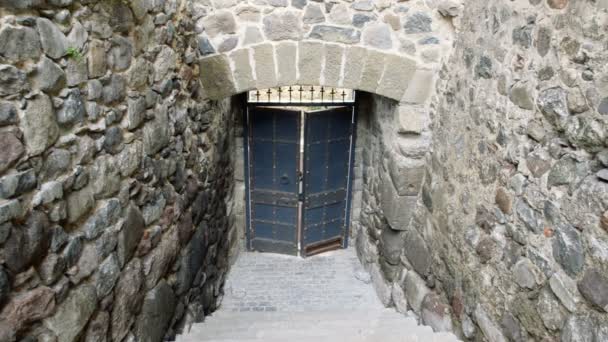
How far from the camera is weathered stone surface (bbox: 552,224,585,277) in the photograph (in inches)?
61.5

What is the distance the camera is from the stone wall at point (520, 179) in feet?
5.02

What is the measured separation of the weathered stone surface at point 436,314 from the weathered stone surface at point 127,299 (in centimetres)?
169

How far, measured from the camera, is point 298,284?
4.40m

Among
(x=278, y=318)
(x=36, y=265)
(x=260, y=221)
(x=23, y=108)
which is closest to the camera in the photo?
(x=23, y=108)

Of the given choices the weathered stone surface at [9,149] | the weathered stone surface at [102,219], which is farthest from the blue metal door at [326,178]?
the weathered stone surface at [9,149]

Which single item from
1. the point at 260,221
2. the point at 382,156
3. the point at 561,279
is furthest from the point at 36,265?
the point at 260,221

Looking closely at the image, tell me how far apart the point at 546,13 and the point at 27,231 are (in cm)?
199

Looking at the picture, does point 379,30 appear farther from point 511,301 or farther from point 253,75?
point 511,301

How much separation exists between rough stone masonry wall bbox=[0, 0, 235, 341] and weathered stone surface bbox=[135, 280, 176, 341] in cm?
1

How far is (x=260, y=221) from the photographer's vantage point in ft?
15.9

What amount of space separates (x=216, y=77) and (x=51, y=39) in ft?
5.67

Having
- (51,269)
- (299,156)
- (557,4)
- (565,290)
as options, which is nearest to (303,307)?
(299,156)

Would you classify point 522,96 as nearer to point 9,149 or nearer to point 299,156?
point 9,149

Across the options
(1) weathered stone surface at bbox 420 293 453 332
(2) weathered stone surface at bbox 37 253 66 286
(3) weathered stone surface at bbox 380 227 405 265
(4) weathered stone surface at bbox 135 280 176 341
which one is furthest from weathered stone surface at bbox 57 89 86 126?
(3) weathered stone surface at bbox 380 227 405 265
